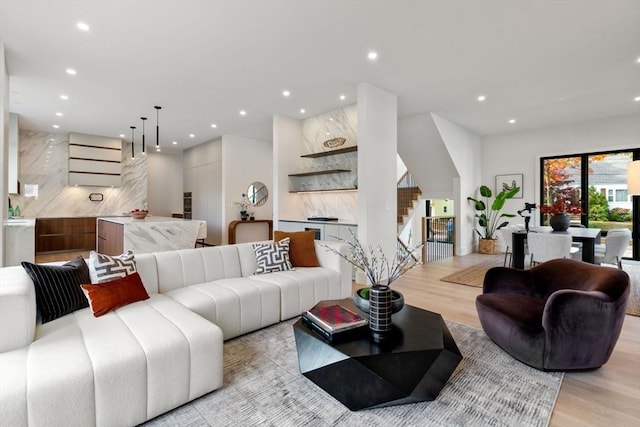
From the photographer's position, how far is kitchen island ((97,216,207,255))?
15.5 feet

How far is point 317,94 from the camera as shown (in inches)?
189

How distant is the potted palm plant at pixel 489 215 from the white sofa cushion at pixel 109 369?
6.94 m

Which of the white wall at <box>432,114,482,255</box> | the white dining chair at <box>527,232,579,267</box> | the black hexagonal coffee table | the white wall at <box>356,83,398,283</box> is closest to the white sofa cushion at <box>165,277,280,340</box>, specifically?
the black hexagonal coffee table

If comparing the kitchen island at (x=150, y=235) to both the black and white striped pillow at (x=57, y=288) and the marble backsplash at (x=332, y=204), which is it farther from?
the black and white striped pillow at (x=57, y=288)

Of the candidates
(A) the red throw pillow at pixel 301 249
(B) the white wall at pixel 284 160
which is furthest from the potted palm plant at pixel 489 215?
(A) the red throw pillow at pixel 301 249

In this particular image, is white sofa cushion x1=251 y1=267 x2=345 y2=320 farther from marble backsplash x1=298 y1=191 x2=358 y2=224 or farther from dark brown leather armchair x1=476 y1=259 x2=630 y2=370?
marble backsplash x1=298 y1=191 x2=358 y2=224

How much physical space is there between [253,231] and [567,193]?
748cm

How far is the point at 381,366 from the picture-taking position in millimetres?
1710

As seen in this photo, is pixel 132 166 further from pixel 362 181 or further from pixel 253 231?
pixel 362 181

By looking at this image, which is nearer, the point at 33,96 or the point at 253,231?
the point at 33,96

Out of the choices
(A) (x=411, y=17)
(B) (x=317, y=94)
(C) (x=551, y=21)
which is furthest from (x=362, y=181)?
(C) (x=551, y=21)

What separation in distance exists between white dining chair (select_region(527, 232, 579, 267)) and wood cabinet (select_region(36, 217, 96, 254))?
945 centimetres

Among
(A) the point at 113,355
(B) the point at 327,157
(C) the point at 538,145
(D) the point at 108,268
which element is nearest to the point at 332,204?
(B) the point at 327,157

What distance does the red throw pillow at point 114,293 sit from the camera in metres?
2.06
